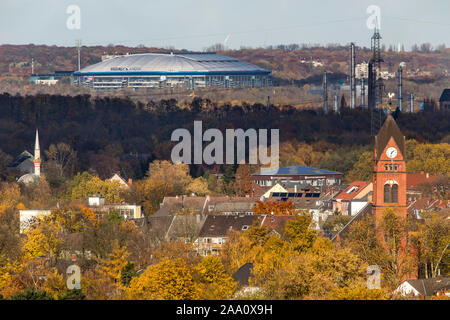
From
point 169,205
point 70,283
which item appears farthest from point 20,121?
point 70,283

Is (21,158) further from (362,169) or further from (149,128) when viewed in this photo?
(362,169)

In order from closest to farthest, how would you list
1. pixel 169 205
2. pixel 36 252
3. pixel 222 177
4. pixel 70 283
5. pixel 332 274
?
1. pixel 332 274
2. pixel 70 283
3. pixel 36 252
4. pixel 169 205
5. pixel 222 177

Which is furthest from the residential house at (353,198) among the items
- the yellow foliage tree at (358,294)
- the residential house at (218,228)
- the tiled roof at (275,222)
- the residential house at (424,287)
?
the yellow foliage tree at (358,294)

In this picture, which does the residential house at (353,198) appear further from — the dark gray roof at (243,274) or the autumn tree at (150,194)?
the dark gray roof at (243,274)

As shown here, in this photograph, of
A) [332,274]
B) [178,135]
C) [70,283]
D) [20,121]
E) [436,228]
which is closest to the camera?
[332,274]
